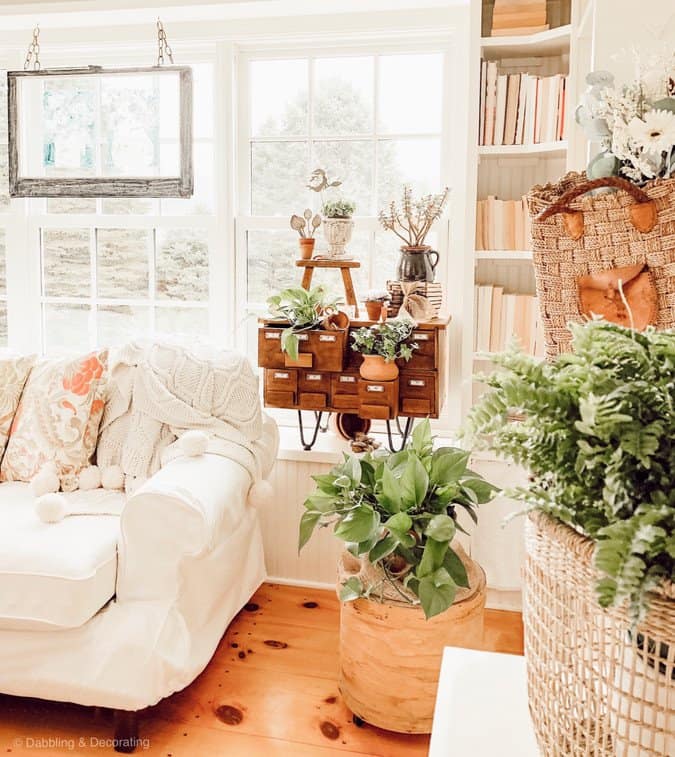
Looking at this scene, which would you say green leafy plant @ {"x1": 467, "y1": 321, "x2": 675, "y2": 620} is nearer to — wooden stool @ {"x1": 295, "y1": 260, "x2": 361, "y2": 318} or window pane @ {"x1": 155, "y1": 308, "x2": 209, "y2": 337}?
wooden stool @ {"x1": 295, "y1": 260, "x2": 361, "y2": 318}

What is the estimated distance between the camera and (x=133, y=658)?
81.2 inches

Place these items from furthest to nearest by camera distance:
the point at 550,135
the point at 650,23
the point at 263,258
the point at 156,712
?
the point at 263,258 → the point at 550,135 → the point at 156,712 → the point at 650,23

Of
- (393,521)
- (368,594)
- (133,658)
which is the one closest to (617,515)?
(393,521)

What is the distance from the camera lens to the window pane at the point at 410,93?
3160 mm

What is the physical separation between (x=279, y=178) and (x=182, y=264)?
21.6 inches

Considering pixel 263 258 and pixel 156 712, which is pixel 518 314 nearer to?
pixel 263 258

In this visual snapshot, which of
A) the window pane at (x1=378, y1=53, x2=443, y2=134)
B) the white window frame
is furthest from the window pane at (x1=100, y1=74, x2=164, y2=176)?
the window pane at (x1=378, y1=53, x2=443, y2=134)

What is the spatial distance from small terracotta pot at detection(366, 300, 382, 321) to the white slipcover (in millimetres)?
Result: 890

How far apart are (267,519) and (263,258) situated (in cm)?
108

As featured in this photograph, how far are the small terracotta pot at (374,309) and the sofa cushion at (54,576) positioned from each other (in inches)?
45.1

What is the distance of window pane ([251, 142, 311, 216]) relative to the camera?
330cm

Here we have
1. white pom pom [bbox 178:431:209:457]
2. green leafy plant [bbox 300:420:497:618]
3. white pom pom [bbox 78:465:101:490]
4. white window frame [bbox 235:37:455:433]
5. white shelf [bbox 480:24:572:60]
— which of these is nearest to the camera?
green leafy plant [bbox 300:420:497:618]

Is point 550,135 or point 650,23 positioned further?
point 550,135

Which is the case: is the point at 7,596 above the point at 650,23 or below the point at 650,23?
below
